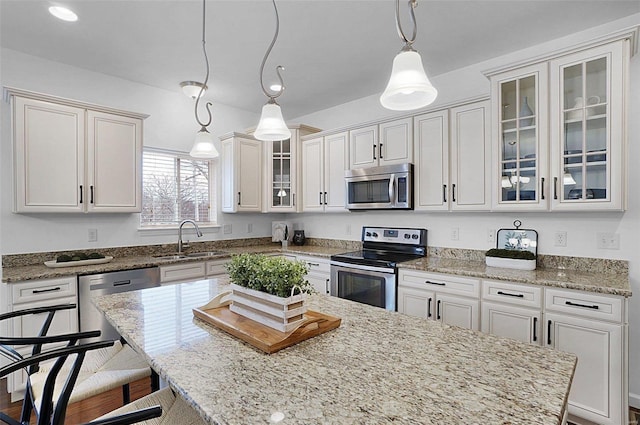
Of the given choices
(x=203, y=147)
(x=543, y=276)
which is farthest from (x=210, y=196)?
(x=543, y=276)

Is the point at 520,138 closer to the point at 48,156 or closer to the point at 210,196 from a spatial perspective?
the point at 210,196

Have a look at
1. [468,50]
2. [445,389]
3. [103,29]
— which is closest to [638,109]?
[468,50]

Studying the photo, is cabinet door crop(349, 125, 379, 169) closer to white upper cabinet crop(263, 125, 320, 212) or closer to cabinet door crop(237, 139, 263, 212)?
white upper cabinet crop(263, 125, 320, 212)

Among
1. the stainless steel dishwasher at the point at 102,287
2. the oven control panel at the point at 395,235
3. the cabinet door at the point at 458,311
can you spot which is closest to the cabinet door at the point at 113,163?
the stainless steel dishwasher at the point at 102,287

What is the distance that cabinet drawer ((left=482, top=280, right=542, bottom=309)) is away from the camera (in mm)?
2156

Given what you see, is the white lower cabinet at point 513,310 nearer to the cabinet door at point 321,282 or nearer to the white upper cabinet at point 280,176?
the cabinet door at point 321,282

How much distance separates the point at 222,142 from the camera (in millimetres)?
4148

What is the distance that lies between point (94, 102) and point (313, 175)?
237cm

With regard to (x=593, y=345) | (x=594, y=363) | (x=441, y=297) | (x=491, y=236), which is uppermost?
(x=491, y=236)

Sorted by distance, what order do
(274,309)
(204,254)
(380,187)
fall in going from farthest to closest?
1. (204,254)
2. (380,187)
3. (274,309)

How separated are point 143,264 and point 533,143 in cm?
336

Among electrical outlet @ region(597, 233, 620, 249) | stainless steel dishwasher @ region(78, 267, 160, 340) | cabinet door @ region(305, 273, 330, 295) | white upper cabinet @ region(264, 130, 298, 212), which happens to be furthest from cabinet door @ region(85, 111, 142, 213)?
electrical outlet @ region(597, 233, 620, 249)

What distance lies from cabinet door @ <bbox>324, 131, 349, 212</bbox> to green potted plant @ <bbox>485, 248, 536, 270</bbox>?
5.17ft

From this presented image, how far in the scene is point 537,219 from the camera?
2.68 metres
